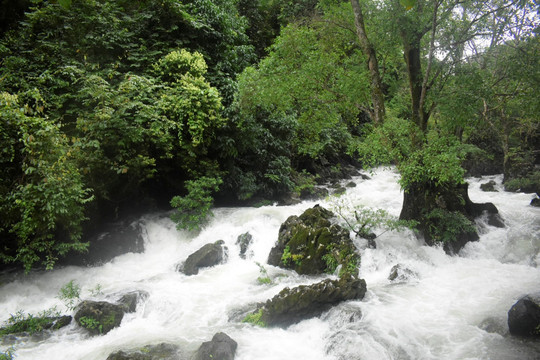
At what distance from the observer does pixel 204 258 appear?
28.7ft

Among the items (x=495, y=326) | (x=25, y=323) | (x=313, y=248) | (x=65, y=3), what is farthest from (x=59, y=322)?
(x=495, y=326)

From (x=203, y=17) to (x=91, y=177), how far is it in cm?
788

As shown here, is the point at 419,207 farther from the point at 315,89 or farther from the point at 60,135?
the point at 60,135

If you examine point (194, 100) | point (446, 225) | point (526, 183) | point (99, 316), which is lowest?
point (99, 316)

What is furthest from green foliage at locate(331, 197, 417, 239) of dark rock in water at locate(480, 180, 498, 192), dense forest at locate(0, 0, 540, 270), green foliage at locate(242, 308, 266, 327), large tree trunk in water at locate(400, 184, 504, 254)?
dark rock in water at locate(480, 180, 498, 192)

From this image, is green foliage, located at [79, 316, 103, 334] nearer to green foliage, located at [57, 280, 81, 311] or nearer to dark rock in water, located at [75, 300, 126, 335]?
dark rock in water, located at [75, 300, 126, 335]

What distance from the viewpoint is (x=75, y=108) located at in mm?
8828

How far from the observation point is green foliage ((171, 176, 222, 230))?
33.7 feet

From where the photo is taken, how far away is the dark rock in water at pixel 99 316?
5.98 m

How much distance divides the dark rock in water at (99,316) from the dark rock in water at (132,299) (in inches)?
6.5

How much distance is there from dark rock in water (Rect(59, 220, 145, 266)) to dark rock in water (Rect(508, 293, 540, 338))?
931 cm

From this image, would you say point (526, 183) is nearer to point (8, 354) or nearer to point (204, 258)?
point (204, 258)

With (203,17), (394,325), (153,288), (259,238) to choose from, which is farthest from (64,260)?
(203,17)

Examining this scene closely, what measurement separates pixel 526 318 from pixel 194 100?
31.0ft
